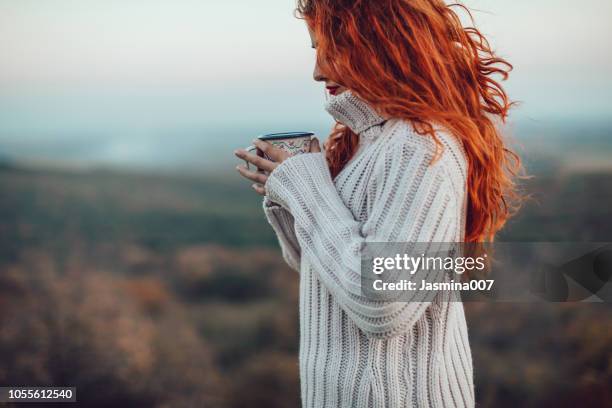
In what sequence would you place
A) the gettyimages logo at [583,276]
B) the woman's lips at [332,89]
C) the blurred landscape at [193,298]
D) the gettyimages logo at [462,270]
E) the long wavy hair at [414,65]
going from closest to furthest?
the gettyimages logo at [462,270] < the long wavy hair at [414,65] < the woman's lips at [332,89] < the gettyimages logo at [583,276] < the blurred landscape at [193,298]

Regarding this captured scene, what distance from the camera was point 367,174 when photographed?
3.56ft

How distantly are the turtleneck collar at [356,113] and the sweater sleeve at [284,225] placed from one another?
0.77 feet

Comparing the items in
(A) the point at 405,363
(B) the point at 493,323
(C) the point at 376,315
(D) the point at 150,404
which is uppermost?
(C) the point at 376,315

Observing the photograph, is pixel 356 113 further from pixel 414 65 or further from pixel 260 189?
pixel 260 189

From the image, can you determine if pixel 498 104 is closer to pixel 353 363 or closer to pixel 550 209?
pixel 353 363

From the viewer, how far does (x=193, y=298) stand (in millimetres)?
5785

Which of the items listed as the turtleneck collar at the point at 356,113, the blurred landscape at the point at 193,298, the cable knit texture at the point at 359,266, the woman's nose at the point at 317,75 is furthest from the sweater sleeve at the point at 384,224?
the blurred landscape at the point at 193,298

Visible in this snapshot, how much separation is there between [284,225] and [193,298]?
4714mm

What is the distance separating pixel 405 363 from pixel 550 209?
405 centimetres

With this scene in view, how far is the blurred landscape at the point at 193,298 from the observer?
11.5 ft

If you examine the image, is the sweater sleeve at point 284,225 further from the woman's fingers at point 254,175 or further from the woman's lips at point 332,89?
the woman's lips at point 332,89

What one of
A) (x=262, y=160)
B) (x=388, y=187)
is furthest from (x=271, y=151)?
(x=388, y=187)

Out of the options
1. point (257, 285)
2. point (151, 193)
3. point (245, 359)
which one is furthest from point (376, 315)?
point (151, 193)

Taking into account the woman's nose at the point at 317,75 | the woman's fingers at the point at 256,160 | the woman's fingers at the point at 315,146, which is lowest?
the woman's fingers at the point at 256,160
